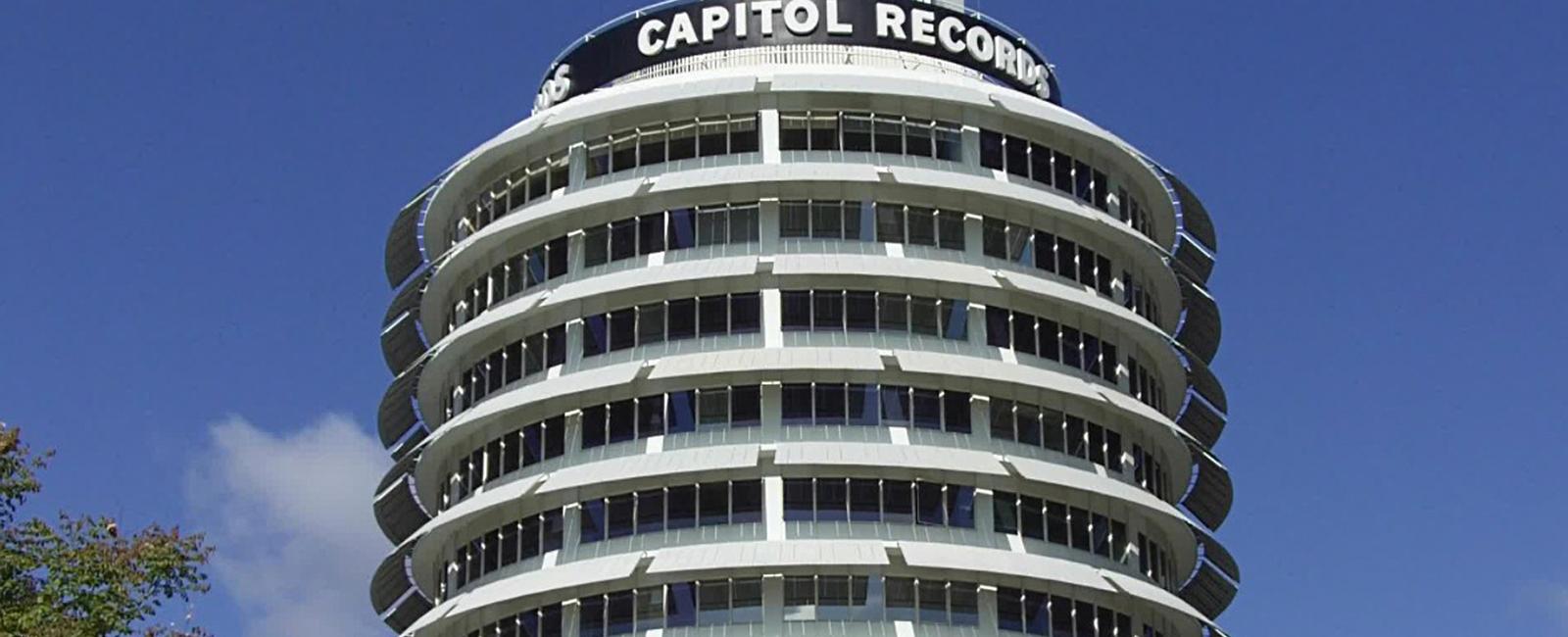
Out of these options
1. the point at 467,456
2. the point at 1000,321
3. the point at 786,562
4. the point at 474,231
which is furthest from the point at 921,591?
the point at 474,231

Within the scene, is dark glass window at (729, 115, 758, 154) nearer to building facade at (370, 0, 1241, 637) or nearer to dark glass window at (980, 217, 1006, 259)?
building facade at (370, 0, 1241, 637)

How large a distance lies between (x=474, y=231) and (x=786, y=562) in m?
17.1

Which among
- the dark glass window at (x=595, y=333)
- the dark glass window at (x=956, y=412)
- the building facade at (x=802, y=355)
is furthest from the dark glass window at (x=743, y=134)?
the dark glass window at (x=956, y=412)

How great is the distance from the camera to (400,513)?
7469 centimetres

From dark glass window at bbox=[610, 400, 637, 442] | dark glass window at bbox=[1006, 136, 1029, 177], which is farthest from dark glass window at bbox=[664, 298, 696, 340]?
dark glass window at bbox=[1006, 136, 1029, 177]

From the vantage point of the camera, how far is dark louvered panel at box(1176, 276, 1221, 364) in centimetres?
7462

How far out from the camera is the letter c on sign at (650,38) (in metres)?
71.7

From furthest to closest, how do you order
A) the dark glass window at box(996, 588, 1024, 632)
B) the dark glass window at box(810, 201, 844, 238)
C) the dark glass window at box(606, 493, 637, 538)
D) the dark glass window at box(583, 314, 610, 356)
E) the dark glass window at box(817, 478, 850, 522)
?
the dark glass window at box(810, 201, 844, 238) → the dark glass window at box(583, 314, 610, 356) → the dark glass window at box(606, 493, 637, 538) → the dark glass window at box(817, 478, 850, 522) → the dark glass window at box(996, 588, 1024, 632)

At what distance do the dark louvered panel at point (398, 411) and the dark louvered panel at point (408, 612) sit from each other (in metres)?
5.22

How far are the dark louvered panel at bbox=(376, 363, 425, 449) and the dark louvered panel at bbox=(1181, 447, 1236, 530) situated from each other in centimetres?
2343

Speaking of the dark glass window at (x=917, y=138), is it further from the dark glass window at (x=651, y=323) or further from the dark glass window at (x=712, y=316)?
the dark glass window at (x=651, y=323)

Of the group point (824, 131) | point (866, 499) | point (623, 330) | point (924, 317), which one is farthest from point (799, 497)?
point (824, 131)

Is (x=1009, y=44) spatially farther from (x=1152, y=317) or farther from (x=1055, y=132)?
(x=1152, y=317)

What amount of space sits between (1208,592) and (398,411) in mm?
25507
